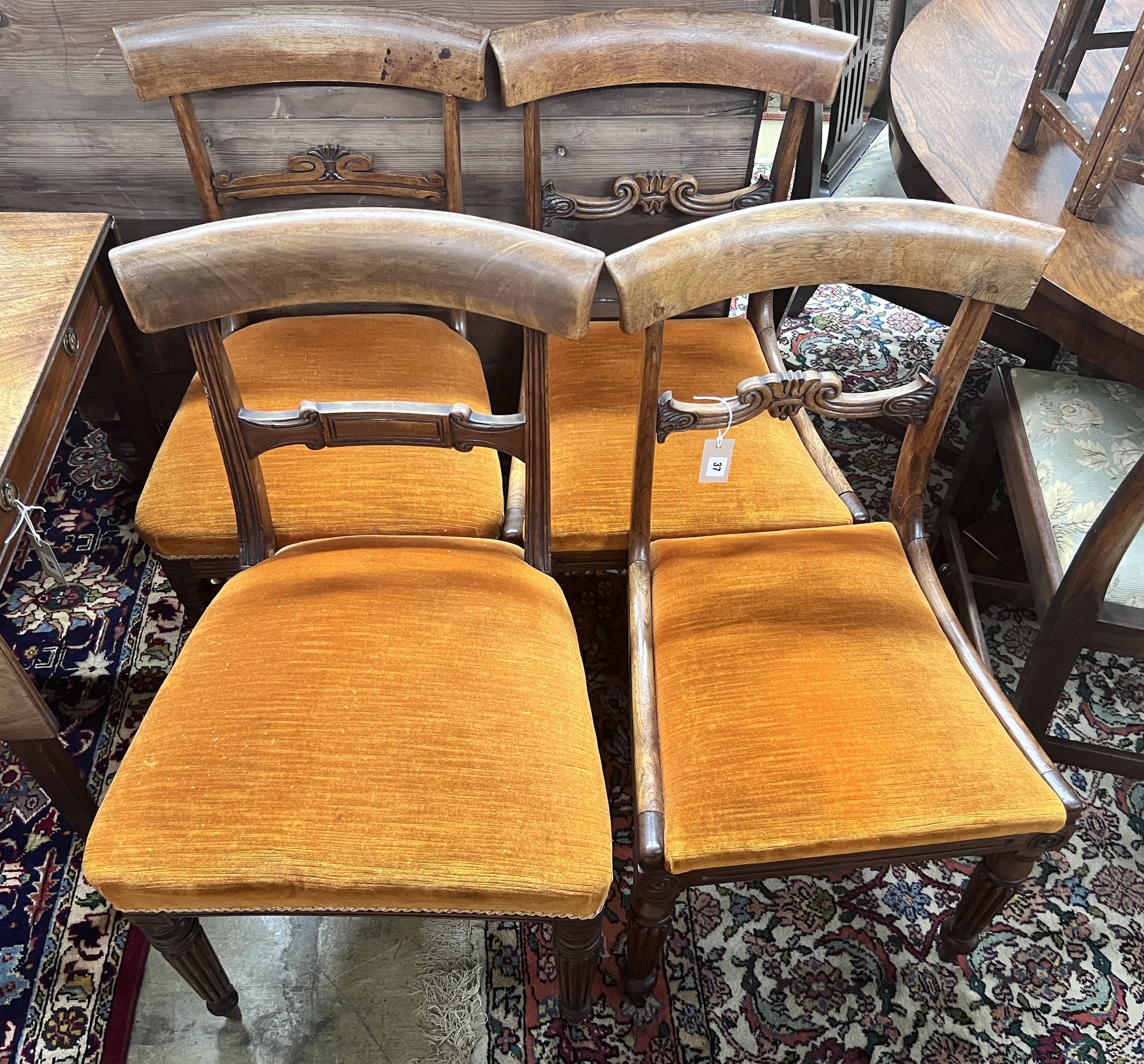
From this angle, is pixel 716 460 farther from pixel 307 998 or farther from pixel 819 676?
pixel 307 998

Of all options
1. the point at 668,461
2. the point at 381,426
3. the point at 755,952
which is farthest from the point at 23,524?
the point at 755,952

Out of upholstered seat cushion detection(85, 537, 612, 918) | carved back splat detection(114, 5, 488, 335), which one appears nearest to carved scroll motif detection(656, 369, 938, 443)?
upholstered seat cushion detection(85, 537, 612, 918)

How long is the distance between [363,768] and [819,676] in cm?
50

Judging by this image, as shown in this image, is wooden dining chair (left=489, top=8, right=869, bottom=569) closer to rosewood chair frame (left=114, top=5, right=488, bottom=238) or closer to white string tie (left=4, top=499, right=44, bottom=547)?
rosewood chair frame (left=114, top=5, right=488, bottom=238)

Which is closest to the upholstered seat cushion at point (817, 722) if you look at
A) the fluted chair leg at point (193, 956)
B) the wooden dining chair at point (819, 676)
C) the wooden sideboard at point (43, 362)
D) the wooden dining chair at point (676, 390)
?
the wooden dining chair at point (819, 676)

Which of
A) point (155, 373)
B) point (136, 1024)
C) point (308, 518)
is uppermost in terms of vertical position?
point (308, 518)

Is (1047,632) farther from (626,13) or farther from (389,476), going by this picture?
(626,13)

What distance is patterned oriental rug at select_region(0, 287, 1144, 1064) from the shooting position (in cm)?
118

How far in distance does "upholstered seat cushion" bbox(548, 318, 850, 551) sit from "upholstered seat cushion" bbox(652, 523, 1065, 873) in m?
0.09

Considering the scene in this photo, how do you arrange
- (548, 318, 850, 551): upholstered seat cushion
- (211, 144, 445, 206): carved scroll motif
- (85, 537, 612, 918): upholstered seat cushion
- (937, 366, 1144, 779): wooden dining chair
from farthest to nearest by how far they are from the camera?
(211, 144, 445, 206): carved scroll motif, (548, 318, 850, 551): upholstered seat cushion, (937, 366, 1144, 779): wooden dining chair, (85, 537, 612, 918): upholstered seat cushion

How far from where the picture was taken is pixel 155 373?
1713 mm

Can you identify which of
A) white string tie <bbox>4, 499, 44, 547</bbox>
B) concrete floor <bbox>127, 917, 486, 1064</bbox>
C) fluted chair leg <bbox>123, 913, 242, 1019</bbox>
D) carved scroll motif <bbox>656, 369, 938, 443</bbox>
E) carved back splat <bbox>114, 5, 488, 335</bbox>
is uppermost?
carved back splat <bbox>114, 5, 488, 335</bbox>

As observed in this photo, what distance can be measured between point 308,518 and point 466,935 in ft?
2.09

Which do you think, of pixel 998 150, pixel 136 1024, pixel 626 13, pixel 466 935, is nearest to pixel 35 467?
pixel 136 1024
